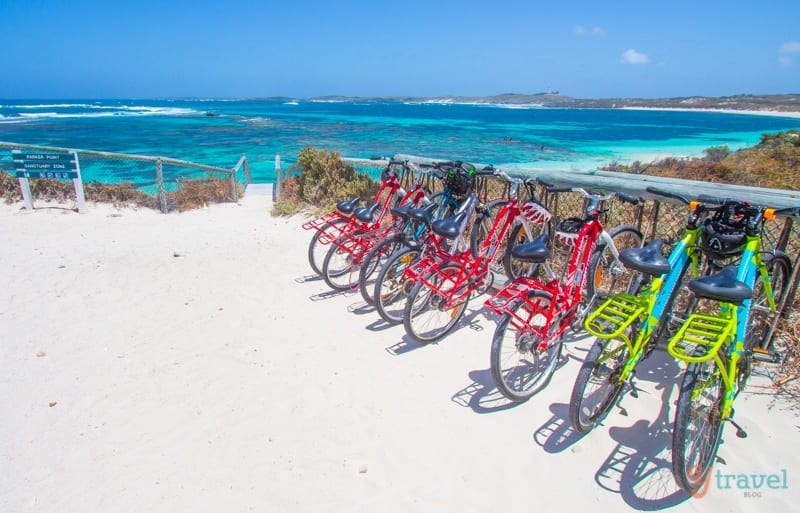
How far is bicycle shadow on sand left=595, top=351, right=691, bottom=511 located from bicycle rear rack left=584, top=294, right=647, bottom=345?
2.60ft

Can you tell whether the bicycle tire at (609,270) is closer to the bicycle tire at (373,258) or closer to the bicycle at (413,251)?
the bicycle at (413,251)

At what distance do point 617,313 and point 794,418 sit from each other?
1.56m

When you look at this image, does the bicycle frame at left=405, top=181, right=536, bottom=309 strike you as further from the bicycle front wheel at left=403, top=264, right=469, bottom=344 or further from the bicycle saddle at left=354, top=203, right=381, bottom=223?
the bicycle saddle at left=354, top=203, right=381, bottom=223

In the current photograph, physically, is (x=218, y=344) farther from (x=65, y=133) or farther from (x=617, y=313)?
(x=65, y=133)

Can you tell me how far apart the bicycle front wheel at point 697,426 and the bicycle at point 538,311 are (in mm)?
932

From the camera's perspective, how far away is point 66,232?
7.39 m

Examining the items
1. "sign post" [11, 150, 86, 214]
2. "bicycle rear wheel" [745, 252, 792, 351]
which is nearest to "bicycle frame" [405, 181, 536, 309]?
"bicycle rear wheel" [745, 252, 792, 351]

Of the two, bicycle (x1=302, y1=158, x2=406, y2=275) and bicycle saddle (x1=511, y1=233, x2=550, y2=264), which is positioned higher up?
bicycle saddle (x1=511, y1=233, x2=550, y2=264)

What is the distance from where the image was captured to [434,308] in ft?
13.2

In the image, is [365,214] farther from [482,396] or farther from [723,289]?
[723,289]

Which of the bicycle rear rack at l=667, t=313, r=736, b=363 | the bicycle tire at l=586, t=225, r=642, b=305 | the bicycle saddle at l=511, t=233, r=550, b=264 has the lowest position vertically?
the bicycle tire at l=586, t=225, r=642, b=305

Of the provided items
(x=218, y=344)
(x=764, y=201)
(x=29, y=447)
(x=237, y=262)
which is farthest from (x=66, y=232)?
(x=764, y=201)

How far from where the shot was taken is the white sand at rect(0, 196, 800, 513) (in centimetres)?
254

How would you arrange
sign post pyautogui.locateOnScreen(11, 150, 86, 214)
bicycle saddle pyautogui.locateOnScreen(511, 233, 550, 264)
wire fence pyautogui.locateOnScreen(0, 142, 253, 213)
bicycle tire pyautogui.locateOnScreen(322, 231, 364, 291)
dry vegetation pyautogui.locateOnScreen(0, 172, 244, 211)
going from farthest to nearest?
1. dry vegetation pyautogui.locateOnScreen(0, 172, 244, 211)
2. wire fence pyautogui.locateOnScreen(0, 142, 253, 213)
3. sign post pyautogui.locateOnScreen(11, 150, 86, 214)
4. bicycle tire pyautogui.locateOnScreen(322, 231, 364, 291)
5. bicycle saddle pyautogui.locateOnScreen(511, 233, 550, 264)
